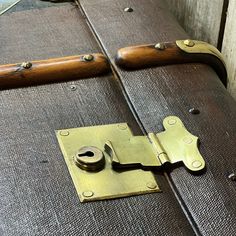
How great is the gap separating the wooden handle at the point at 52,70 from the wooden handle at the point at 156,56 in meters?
0.05

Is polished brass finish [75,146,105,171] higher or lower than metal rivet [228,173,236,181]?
higher

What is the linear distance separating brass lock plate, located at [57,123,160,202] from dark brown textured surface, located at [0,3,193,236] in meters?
0.02

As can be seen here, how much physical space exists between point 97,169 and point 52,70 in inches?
Answer: 13.1

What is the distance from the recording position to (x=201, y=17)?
179cm

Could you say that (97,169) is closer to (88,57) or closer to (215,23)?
(88,57)

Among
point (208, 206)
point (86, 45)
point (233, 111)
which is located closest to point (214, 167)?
point (208, 206)

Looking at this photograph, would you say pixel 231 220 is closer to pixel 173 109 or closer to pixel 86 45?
pixel 173 109

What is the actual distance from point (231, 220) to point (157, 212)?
0.13 metres

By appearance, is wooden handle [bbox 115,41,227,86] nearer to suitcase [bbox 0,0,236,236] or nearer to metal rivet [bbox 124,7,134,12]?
suitcase [bbox 0,0,236,236]

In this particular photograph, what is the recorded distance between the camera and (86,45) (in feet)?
4.91

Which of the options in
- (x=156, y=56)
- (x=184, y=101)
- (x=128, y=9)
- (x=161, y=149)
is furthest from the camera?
(x=128, y=9)

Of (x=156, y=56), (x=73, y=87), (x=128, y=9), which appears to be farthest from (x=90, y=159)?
(x=128, y=9)

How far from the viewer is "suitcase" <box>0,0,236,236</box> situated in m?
1.02

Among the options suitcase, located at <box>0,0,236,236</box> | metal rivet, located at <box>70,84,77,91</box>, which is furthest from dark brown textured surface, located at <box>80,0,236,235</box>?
metal rivet, located at <box>70,84,77,91</box>
